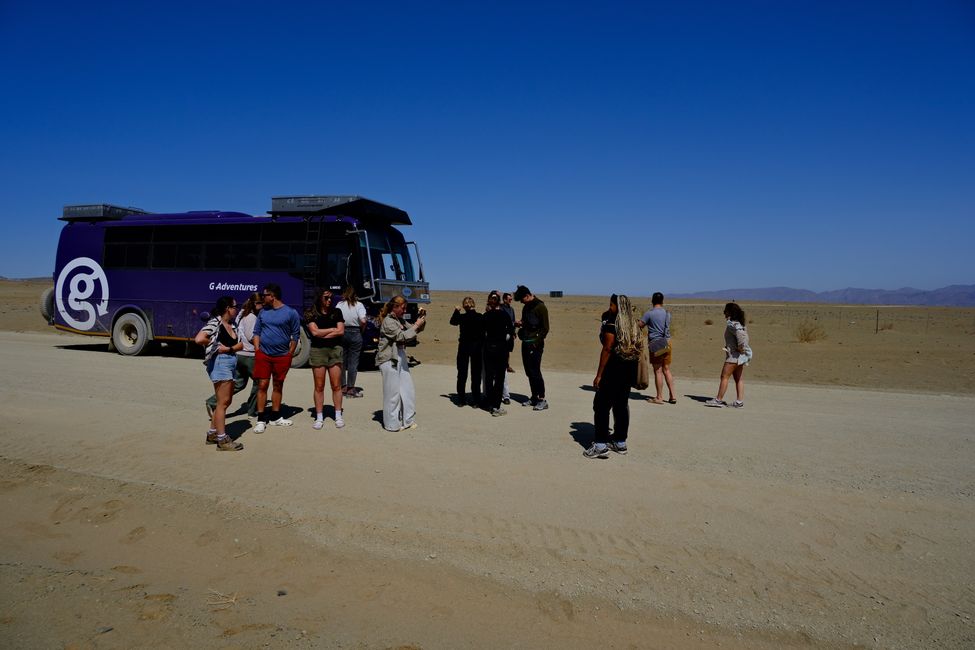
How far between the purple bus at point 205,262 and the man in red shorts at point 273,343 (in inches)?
226

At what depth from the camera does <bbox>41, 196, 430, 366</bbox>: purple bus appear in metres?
13.5

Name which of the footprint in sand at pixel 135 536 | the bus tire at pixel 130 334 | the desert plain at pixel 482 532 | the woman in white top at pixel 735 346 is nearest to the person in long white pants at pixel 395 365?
the desert plain at pixel 482 532

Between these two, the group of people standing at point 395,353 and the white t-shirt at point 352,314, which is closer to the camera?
the group of people standing at point 395,353

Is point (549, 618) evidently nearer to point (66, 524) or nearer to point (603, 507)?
point (603, 507)

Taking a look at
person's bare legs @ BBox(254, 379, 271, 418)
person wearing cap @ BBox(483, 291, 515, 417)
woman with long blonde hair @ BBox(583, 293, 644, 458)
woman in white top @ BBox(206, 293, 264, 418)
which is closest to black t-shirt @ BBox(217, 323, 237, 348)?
woman in white top @ BBox(206, 293, 264, 418)

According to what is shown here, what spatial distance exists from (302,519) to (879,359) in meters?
18.8

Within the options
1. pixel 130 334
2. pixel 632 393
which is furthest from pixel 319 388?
pixel 130 334

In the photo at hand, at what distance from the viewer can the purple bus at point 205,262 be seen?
44.3ft

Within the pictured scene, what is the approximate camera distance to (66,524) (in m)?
5.00

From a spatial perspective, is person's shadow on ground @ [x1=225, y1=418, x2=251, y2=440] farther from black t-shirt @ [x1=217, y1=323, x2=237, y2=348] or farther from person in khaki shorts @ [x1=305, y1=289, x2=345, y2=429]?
black t-shirt @ [x1=217, y1=323, x2=237, y2=348]

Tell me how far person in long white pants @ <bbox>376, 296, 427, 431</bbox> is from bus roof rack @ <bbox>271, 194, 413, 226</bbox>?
6568 millimetres

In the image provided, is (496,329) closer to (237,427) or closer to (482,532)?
(237,427)

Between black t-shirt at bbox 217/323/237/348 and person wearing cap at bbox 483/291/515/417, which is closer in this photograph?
black t-shirt at bbox 217/323/237/348

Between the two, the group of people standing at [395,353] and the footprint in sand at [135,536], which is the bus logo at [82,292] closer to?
the group of people standing at [395,353]
